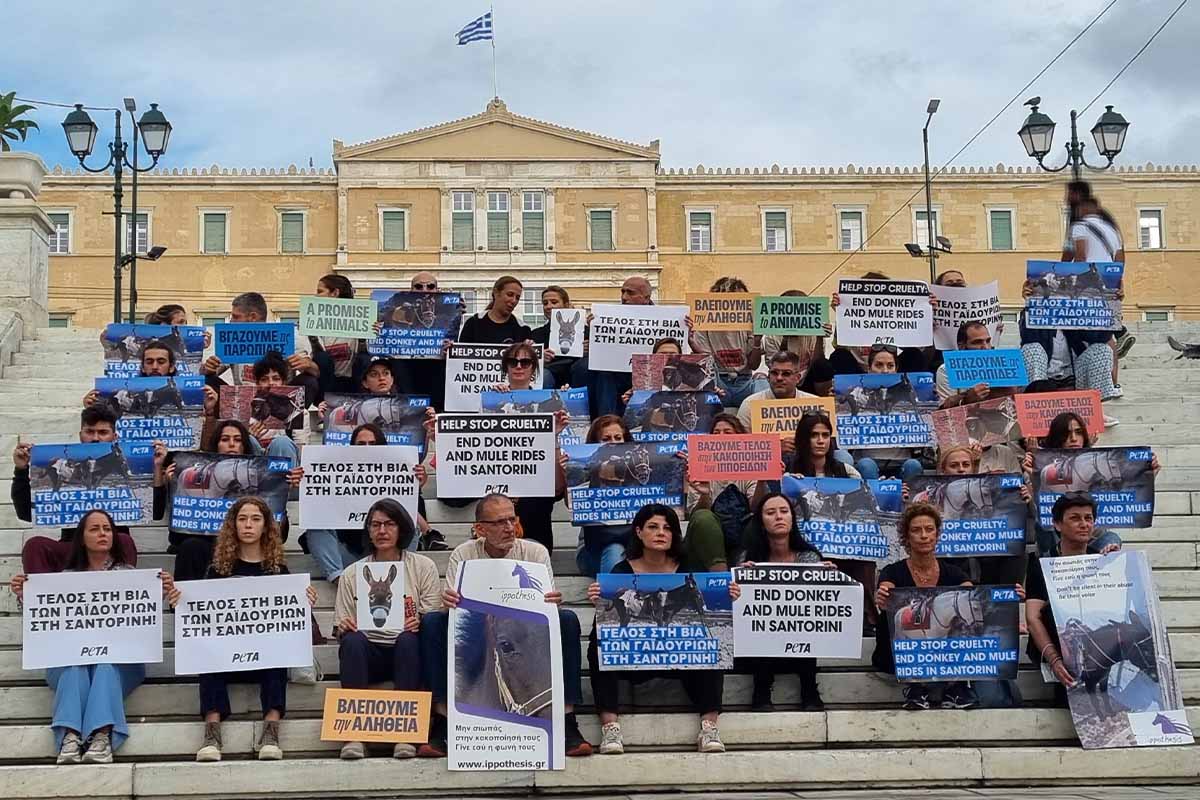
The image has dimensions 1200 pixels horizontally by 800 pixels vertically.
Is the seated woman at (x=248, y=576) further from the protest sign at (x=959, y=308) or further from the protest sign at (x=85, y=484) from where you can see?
the protest sign at (x=959, y=308)

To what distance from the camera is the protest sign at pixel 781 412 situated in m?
9.58

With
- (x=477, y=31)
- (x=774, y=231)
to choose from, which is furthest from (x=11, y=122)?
(x=774, y=231)

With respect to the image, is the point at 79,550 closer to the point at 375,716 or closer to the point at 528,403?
the point at 375,716

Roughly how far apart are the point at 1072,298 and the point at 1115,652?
4.72 m

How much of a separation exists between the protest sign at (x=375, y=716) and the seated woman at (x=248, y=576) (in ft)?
1.01

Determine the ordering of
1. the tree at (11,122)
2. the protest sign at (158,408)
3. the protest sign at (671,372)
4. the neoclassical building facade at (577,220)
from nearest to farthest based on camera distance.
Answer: the protest sign at (158,408), the protest sign at (671,372), the tree at (11,122), the neoclassical building facade at (577,220)

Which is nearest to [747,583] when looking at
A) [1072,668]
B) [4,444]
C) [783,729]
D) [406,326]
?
[783,729]

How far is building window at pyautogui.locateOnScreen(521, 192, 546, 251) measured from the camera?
57.6 meters

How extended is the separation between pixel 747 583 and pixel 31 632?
3.65 m

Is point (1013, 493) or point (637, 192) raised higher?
point (637, 192)

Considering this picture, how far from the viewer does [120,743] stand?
7.46 metres

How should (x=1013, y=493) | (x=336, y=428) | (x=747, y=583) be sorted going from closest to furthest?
(x=747, y=583) < (x=1013, y=493) < (x=336, y=428)

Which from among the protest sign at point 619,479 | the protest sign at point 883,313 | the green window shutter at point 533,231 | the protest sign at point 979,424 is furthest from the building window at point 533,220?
the protest sign at point 619,479

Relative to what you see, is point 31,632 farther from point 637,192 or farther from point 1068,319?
point 637,192
